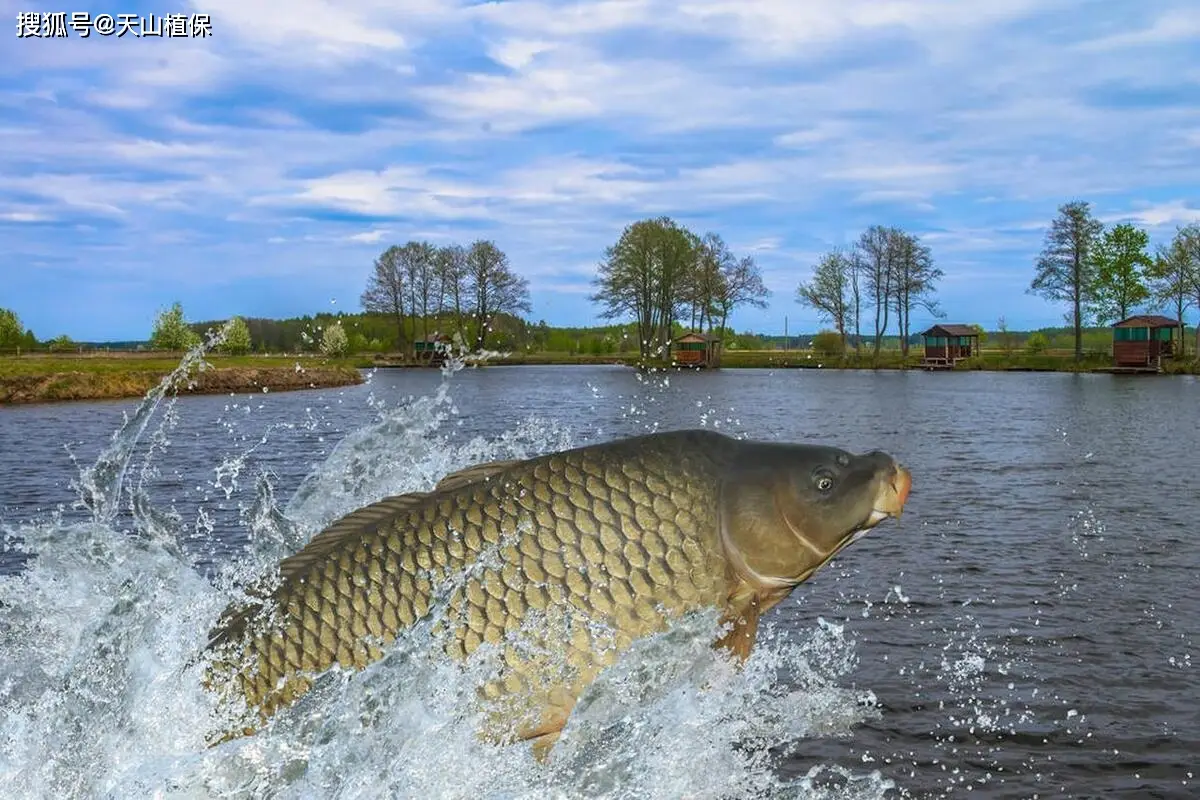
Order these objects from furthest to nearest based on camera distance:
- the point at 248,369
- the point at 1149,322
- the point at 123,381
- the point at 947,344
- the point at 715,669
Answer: the point at 947,344, the point at 1149,322, the point at 248,369, the point at 123,381, the point at 715,669

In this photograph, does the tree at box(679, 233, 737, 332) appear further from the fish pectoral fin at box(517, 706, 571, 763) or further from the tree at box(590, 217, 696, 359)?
the fish pectoral fin at box(517, 706, 571, 763)

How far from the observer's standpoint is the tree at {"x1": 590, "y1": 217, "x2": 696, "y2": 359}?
89.1m

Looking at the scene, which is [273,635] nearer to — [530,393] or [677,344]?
[530,393]

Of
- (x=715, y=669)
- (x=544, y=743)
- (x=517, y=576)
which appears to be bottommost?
(x=544, y=743)

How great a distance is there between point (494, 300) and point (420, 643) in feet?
304

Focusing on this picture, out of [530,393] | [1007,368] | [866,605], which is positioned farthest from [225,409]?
[1007,368]

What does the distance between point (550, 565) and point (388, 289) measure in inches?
3844

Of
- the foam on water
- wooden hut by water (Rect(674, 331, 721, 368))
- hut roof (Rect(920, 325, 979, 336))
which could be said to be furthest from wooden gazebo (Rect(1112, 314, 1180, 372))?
the foam on water

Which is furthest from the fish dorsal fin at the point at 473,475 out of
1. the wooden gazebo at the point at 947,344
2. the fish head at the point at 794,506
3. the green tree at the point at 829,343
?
the green tree at the point at 829,343

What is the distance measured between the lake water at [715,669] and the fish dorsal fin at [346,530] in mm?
449

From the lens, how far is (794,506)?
3.56m

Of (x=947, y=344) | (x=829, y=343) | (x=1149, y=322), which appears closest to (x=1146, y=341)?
(x=1149, y=322)

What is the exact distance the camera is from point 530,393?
5056 centimetres

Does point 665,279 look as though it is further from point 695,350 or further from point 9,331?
point 9,331
